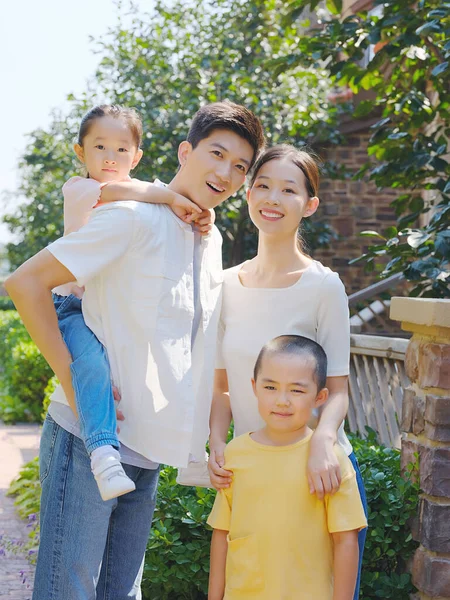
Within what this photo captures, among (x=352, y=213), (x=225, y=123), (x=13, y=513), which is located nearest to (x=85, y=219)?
(x=225, y=123)

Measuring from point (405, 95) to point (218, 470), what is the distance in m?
3.74

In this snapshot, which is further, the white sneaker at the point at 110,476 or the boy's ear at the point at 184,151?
the boy's ear at the point at 184,151

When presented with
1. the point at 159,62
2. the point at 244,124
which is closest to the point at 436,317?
the point at 244,124

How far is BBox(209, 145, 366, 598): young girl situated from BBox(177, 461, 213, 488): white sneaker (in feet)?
0.40

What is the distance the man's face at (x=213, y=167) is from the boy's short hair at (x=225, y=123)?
15 millimetres

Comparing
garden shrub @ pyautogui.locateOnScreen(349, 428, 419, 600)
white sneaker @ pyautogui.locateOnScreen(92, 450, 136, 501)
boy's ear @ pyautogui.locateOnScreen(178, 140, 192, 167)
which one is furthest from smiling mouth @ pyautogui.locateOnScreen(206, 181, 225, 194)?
garden shrub @ pyautogui.locateOnScreen(349, 428, 419, 600)

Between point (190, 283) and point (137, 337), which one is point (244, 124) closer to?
point (190, 283)

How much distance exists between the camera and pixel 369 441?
4.34 m

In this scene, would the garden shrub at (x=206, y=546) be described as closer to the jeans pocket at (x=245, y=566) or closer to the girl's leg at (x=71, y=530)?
the jeans pocket at (x=245, y=566)

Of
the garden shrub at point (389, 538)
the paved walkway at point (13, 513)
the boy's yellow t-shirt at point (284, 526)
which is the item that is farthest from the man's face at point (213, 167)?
the paved walkway at point (13, 513)

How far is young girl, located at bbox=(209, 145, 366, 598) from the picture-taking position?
229 cm

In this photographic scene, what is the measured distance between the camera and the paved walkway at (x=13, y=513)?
4.10 metres

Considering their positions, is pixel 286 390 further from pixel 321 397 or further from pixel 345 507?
pixel 345 507

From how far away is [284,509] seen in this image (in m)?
2.13
